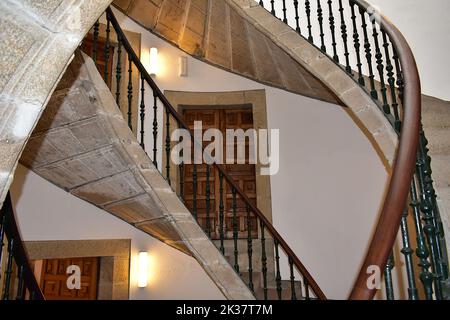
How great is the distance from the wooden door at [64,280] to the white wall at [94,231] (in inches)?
31.4

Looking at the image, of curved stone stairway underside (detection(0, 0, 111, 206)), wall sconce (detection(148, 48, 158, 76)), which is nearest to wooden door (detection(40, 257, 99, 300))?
wall sconce (detection(148, 48, 158, 76))

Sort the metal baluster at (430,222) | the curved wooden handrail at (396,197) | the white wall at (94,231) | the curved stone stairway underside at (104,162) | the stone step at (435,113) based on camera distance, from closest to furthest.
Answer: the curved wooden handrail at (396,197), the metal baluster at (430,222), the curved stone stairway underside at (104,162), the stone step at (435,113), the white wall at (94,231)

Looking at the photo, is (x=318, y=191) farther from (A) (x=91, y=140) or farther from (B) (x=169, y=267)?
(A) (x=91, y=140)

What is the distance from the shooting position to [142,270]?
3.78m

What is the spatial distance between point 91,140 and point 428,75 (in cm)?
332

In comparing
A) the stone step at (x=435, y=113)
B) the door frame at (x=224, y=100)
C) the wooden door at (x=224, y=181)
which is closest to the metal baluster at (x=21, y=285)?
the wooden door at (x=224, y=181)

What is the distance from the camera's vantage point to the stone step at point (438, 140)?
2.56m

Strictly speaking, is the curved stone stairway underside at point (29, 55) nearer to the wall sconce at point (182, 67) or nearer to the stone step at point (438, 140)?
the stone step at point (438, 140)

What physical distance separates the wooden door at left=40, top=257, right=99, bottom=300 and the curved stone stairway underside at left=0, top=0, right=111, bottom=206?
347 centimetres

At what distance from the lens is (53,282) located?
14.3 ft

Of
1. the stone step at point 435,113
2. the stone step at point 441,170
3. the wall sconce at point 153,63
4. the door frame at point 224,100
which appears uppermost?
the wall sconce at point 153,63

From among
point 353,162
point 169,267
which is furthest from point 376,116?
point 169,267

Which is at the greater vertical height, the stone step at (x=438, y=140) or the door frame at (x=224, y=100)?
the door frame at (x=224, y=100)

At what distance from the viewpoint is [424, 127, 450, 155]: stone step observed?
2.56m
